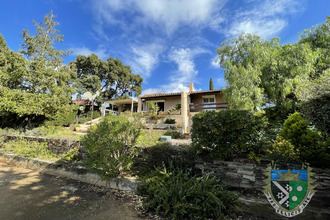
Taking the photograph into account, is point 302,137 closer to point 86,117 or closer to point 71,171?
point 71,171

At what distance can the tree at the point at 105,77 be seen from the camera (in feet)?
73.0

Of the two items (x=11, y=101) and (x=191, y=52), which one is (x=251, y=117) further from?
(x=11, y=101)

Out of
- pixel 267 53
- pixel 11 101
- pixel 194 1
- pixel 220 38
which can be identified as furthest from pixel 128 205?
pixel 220 38

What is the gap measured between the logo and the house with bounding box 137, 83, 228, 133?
8.01m

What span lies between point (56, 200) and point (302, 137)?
19.1 feet

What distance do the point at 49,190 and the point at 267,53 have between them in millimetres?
12393

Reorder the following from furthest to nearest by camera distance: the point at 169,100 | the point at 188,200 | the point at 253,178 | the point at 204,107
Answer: the point at 169,100 < the point at 204,107 < the point at 253,178 < the point at 188,200

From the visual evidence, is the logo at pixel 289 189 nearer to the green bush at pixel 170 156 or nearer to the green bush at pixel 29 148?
the green bush at pixel 170 156

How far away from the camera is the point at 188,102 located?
559 inches

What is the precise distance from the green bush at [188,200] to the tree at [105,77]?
22.4 m

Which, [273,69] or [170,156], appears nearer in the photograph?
[170,156]

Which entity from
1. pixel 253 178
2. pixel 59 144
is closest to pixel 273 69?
pixel 253 178

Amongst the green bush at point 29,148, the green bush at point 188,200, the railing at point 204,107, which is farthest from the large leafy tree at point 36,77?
the railing at point 204,107

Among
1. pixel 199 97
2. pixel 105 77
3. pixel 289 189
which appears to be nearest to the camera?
pixel 289 189
